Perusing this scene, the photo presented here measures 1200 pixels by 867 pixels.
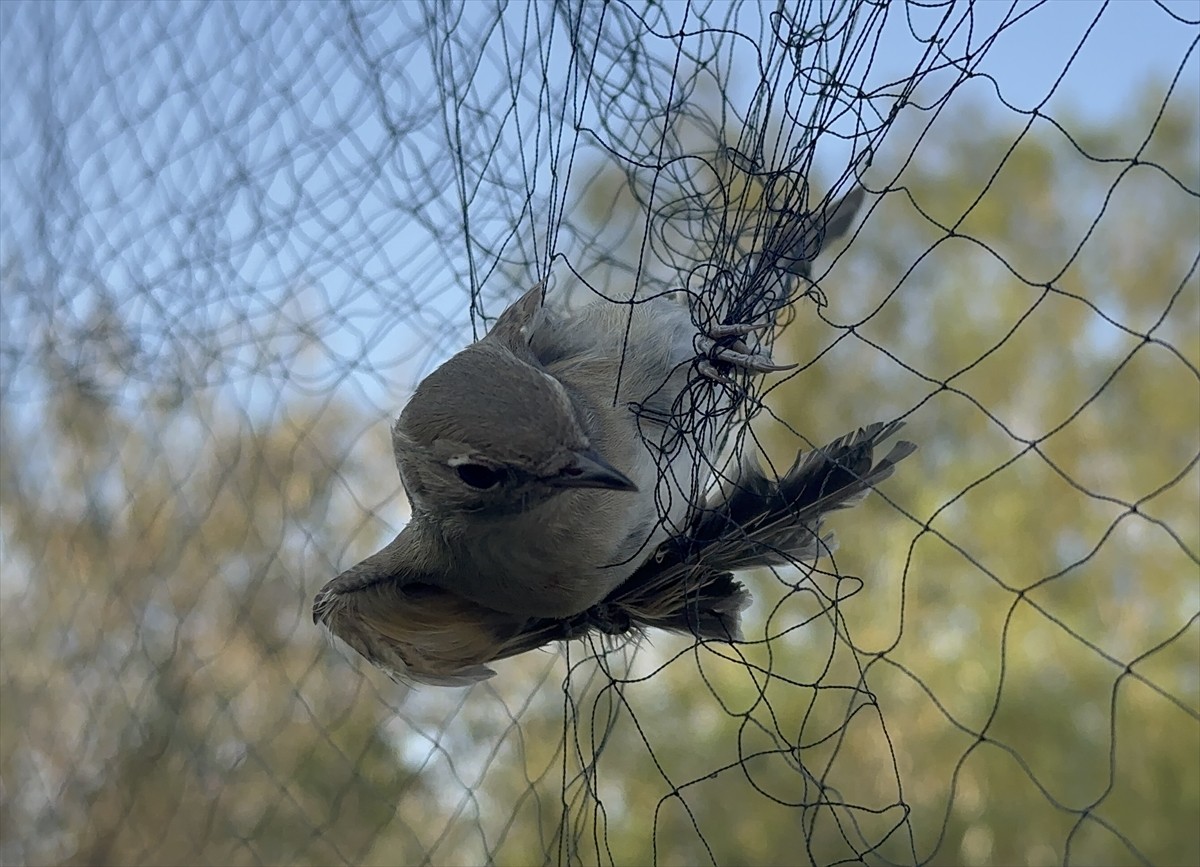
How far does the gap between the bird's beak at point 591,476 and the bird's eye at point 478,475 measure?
7 centimetres

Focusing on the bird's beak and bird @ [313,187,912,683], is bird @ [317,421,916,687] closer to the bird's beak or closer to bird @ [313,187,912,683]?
bird @ [313,187,912,683]

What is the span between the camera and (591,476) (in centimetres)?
97

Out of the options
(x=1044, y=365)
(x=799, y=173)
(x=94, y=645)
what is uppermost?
(x=799, y=173)

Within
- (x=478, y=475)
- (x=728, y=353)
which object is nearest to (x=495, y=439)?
(x=478, y=475)

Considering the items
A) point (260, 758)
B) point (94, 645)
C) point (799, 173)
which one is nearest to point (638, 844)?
point (260, 758)

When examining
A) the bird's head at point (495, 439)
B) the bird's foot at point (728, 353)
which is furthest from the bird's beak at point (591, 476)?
the bird's foot at point (728, 353)

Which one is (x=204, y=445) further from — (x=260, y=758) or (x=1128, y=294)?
(x=1128, y=294)

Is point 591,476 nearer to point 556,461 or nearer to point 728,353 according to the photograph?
point 556,461

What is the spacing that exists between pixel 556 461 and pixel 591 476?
4 cm

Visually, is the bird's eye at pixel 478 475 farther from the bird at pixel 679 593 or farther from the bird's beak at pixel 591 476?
the bird at pixel 679 593

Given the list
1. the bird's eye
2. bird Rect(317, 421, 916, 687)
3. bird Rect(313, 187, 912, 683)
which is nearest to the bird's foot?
bird Rect(313, 187, 912, 683)

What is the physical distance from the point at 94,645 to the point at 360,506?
84 cm

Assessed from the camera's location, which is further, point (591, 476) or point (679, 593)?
point (679, 593)

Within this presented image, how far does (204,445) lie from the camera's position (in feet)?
7.72
